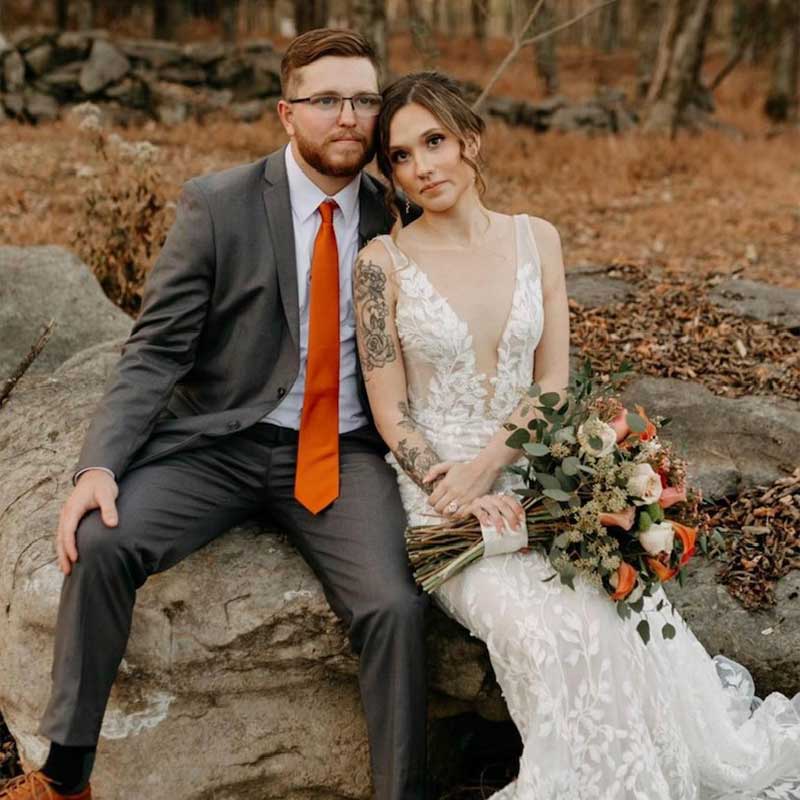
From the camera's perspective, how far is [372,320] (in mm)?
3697

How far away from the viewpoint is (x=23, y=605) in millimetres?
3463

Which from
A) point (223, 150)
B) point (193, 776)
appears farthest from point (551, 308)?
point (223, 150)

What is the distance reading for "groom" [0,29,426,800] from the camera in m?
3.51

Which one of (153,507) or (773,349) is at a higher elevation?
(153,507)

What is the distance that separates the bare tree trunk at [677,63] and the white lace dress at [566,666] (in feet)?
37.7

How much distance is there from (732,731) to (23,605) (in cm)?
233

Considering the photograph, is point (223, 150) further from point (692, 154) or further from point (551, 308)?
point (551, 308)

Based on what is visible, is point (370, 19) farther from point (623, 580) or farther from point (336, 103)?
point (623, 580)

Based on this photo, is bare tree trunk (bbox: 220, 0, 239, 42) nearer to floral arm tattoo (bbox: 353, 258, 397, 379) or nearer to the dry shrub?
the dry shrub

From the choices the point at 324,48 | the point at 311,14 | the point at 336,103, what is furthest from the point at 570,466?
the point at 311,14

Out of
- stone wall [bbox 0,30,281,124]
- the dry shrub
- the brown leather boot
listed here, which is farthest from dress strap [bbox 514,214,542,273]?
stone wall [bbox 0,30,281,124]

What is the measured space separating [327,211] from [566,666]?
67.7 inches

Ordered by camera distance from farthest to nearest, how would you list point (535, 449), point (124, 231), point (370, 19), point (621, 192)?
1. point (370, 19)
2. point (621, 192)
3. point (124, 231)
4. point (535, 449)

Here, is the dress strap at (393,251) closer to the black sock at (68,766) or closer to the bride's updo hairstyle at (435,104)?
the bride's updo hairstyle at (435,104)
